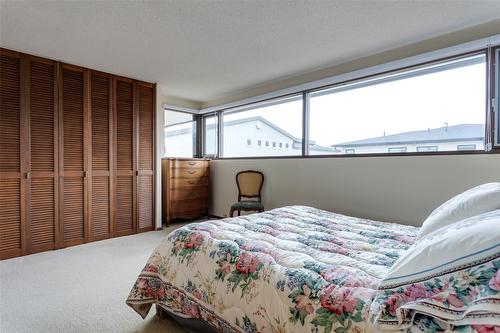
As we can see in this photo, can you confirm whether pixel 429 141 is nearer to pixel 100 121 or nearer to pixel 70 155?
pixel 100 121

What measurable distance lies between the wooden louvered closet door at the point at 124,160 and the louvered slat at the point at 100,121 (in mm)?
124

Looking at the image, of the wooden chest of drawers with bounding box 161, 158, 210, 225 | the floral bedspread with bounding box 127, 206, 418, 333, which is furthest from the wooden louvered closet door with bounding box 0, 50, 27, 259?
the floral bedspread with bounding box 127, 206, 418, 333

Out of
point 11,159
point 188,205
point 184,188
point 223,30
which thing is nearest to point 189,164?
point 184,188

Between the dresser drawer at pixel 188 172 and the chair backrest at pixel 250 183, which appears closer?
the chair backrest at pixel 250 183

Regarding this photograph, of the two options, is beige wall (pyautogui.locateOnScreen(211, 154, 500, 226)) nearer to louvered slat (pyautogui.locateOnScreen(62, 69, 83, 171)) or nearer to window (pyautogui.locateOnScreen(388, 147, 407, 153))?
window (pyautogui.locateOnScreen(388, 147, 407, 153))

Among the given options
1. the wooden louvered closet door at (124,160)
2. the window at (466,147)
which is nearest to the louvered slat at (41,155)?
the wooden louvered closet door at (124,160)

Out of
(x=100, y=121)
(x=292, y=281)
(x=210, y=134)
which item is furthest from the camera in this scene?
(x=210, y=134)

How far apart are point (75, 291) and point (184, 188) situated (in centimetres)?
244

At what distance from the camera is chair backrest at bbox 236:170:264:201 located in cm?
404

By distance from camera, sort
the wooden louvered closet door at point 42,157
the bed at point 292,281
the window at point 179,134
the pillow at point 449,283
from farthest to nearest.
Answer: the window at point 179,134, the wooden louvered closet door at point 42,157, the bed at point 292,281, the pillow at point 449,283

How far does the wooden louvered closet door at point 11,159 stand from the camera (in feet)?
9.02

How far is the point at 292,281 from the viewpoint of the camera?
1.08m

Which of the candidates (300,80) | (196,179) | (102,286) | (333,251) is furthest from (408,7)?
(196,179)

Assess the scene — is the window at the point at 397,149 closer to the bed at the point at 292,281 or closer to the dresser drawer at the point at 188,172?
the bed at the point at 292,281
